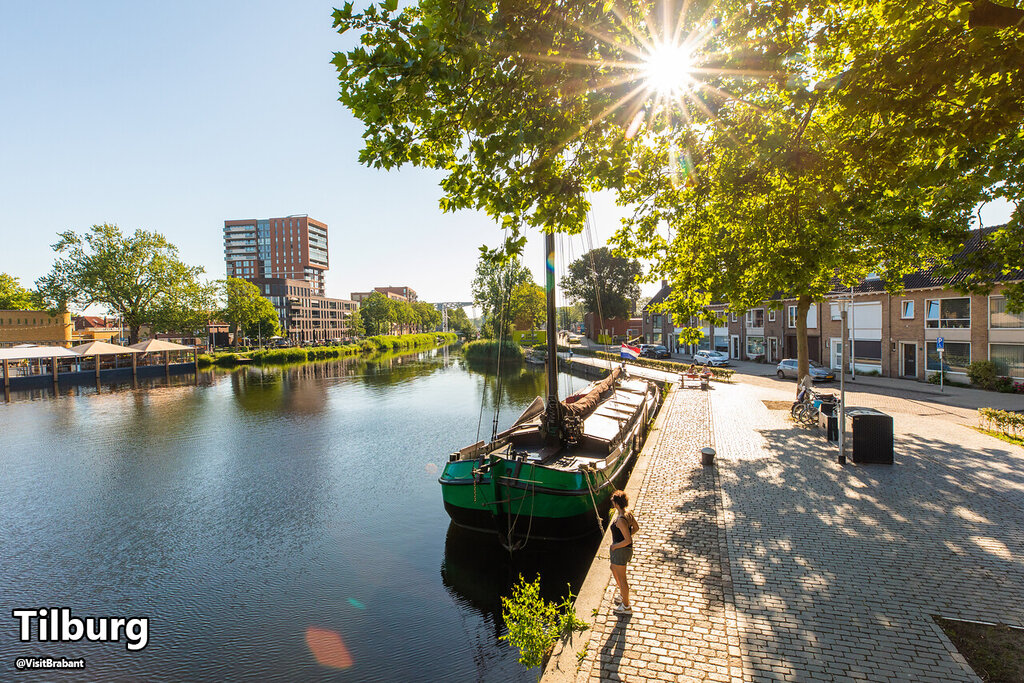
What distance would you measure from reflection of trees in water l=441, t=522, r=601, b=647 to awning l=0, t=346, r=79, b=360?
4816 centimetres

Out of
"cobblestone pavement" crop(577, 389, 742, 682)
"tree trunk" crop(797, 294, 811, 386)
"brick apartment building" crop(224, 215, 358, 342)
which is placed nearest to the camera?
"cobblestone pavement" crop(577, 389, 742, 682)

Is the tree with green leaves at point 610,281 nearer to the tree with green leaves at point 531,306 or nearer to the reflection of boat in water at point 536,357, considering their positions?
the tree with green leaves at point 531,306

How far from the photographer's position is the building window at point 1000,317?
23281 mm

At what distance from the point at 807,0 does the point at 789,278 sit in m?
8.46

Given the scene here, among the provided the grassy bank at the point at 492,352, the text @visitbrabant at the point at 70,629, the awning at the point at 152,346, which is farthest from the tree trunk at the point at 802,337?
the awning at the point at 152,346

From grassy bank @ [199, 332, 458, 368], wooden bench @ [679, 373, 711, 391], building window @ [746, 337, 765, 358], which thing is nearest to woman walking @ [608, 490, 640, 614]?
wooden bench @ [679, 373, 711, 391]

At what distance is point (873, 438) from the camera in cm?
1126

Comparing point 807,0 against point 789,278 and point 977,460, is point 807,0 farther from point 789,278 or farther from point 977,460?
point 977,460

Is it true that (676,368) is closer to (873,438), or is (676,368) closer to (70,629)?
(873,438)

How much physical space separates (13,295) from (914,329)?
97.0 meters

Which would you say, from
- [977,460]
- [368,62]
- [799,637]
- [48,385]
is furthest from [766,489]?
[48,385]

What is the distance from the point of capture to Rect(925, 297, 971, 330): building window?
84.7ft

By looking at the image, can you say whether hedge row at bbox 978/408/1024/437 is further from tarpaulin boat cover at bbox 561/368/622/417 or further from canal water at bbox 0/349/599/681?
canal water at bbox 0/349/599/681

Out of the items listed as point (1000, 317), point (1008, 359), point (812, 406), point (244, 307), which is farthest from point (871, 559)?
point (244, 307)
